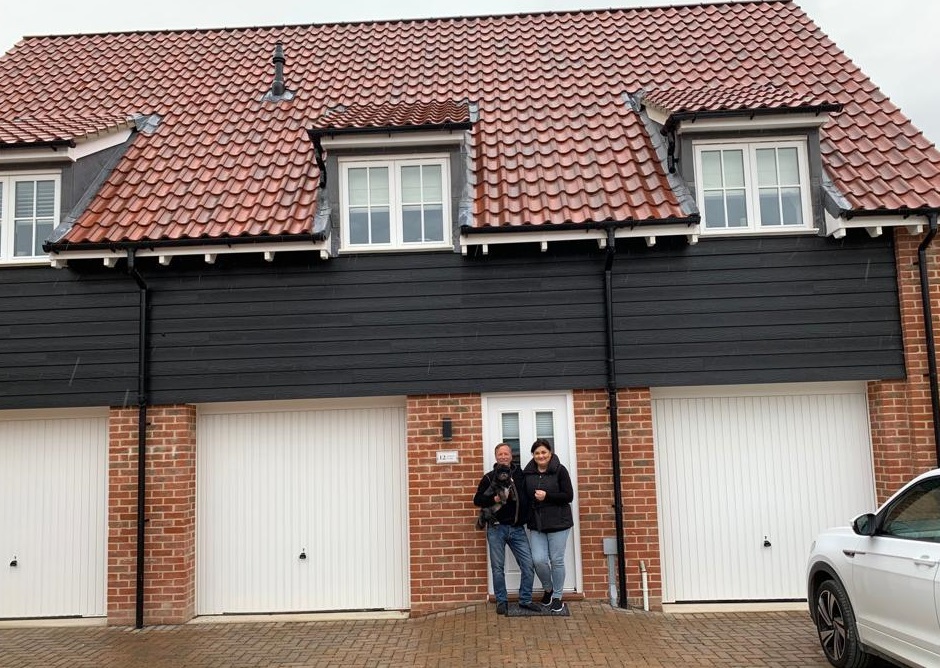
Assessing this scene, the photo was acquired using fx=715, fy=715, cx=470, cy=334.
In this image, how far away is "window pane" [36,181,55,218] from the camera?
8547 millimetres

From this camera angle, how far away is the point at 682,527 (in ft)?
26.3

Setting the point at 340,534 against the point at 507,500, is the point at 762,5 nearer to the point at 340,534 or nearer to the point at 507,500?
the point at 507,500

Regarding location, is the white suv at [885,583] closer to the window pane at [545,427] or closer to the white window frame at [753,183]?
the window pane at [545,427]

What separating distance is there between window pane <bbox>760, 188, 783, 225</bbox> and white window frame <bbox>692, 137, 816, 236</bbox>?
0.21 feet

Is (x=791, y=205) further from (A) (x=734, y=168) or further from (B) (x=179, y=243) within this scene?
(B) (x=179, y=243)

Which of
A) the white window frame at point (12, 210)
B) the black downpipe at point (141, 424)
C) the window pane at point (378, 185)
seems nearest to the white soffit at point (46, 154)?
the white window frame at point (12, 210)

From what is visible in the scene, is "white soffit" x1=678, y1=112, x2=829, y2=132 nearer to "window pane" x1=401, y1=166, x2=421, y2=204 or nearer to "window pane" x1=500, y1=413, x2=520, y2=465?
"window pane" x1=401, y1=166, x2=421, y2=204

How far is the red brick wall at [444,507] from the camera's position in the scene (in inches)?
306

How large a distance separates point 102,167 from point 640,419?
7.33m

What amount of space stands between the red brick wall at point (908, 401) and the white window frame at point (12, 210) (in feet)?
31.6

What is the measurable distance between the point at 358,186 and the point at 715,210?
416 centimetres

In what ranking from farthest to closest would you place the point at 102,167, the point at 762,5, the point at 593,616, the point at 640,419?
the point at 762,5 → the point at 102,167 → the point at 640,419 → the point at 593,616

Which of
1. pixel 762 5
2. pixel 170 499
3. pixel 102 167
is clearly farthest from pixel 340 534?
pixel 762 5

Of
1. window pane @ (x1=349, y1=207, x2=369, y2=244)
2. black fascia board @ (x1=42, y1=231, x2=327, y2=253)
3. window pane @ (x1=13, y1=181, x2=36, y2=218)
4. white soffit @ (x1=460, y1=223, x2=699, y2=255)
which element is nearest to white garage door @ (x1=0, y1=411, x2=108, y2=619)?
black fascia board @ (x1=42, y1=231, x2=327, y2=253)
